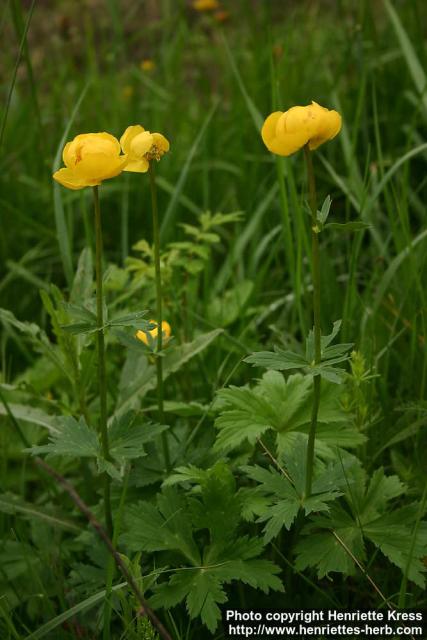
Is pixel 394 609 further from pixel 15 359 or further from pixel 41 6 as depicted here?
pixel 41 6

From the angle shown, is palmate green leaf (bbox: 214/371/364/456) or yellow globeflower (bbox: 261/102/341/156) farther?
palmate green leaf (bbox: 214/371/364/456)

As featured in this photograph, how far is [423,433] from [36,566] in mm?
844

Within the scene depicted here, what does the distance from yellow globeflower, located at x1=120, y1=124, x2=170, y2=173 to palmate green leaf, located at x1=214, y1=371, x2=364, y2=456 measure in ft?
1.47

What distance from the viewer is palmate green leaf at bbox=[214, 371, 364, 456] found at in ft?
4.54

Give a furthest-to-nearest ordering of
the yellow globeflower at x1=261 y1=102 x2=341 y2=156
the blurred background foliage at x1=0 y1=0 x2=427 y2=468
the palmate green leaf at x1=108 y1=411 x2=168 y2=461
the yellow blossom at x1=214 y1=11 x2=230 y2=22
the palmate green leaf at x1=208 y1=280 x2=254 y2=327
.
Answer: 1. the yellow blossom at x1=214 y1=11 x2=230 y2=22
2. the palmate green leaf at x1=208 y1=280 x2=254 y2=327
3. the blurred background foliage at x1=0 y1=0 x2=427 y2=468
4. the palmate green leaf at x1=108 y1=411 x2=168 y2=461
5. the yellow globeflower at x1=261 y1=102 x2=341 y2=156

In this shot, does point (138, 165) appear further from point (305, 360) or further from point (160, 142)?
point (305, 360)

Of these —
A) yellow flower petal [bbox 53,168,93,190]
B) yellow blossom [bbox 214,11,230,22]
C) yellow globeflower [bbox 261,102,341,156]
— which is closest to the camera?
yellow globeflower [bbox 261,102,341,156]

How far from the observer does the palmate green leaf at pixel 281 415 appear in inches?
54.5

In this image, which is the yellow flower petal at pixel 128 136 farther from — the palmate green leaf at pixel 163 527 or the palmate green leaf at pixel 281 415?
the palmate green leaf at pixel 163 527

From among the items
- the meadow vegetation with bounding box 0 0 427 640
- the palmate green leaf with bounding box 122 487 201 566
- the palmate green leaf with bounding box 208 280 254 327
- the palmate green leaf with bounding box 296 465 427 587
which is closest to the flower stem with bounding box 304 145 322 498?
the meadow vegetation with bounding box 0 0 427 640

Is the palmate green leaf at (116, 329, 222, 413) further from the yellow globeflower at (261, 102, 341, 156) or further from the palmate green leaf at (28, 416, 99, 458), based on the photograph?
the yellow globeflower at (261, 102, 341, 156)

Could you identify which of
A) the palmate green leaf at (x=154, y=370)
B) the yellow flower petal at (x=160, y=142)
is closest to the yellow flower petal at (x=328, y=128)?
the yellow flower petal at (x=160, y=142)

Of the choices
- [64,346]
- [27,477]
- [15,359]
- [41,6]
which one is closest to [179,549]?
[64,346]

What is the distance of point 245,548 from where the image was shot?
1314 millimetres
